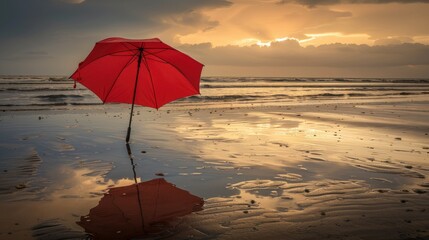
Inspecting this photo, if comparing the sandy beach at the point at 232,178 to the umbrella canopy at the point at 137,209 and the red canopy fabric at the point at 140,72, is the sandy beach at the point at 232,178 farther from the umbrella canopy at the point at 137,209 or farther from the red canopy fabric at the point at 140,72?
the red canopy fabric at the point at 140,72

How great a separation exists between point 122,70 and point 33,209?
16.2 ft

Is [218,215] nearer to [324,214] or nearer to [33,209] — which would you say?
[324,214]

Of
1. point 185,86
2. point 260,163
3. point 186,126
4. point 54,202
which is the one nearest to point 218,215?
point 54,202

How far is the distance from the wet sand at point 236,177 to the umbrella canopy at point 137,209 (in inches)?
5.3

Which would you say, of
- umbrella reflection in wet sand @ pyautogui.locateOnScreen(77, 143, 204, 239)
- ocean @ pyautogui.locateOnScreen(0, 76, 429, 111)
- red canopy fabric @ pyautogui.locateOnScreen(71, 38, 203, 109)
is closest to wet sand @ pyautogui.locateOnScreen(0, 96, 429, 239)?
umbrella reflection in wet sand @ pyautogui.locateOnScreen(77, 143, 204, 239)

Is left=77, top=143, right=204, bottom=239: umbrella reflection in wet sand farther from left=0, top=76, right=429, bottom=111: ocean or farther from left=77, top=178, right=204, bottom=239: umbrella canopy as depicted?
left=0, top=76, right=429, bottom=111: ocean

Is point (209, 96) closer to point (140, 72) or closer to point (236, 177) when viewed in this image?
point (140, 72)

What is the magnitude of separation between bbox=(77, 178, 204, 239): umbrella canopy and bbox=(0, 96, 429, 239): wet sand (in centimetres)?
14

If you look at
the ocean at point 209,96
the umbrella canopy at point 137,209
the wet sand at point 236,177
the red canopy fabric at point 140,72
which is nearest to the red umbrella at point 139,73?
the red canopy fabric at point 140,72

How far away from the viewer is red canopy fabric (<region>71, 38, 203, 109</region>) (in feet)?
27.6

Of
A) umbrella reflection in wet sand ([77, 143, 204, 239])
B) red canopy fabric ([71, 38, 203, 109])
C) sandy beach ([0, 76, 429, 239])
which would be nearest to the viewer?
umbrella reflection in wet sand ([77, 143, 204, 239])

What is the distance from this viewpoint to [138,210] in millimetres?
4883

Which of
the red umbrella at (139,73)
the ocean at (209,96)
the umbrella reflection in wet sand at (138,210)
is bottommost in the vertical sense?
the umbrella reflection in wet sand at (138,210)

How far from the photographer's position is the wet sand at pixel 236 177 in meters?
4.35
